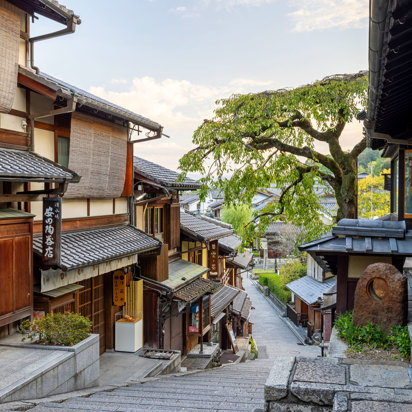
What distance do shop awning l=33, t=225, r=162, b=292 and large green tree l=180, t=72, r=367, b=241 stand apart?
2986 mm

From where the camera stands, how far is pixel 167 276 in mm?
16375

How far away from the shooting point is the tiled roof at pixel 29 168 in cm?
826

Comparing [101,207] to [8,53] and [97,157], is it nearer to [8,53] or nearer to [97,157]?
[97,157]

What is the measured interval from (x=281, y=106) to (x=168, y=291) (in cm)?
748

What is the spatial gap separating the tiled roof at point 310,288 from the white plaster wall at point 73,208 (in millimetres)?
20675

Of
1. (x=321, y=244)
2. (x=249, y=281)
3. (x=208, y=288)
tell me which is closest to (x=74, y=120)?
(x=321, y=244)

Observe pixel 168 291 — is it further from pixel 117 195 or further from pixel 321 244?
pixel 321 244

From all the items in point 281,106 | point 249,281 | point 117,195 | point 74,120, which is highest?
point 281,106

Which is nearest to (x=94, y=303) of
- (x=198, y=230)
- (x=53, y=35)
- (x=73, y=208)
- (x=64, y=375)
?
(x=73, y=208)

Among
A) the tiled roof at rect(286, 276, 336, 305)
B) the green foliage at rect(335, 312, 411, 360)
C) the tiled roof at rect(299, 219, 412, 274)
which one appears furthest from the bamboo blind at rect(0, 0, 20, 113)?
the tiled roof at rect(286, 276, 336, 305)

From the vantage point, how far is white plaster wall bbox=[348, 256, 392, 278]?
9.60 metres

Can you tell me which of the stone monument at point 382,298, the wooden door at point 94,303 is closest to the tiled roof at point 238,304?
the wooden door at point 94,303

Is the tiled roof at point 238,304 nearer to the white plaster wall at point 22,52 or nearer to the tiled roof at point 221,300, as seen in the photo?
the tiled roof at point 221,300

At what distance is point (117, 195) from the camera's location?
46.4 ft
